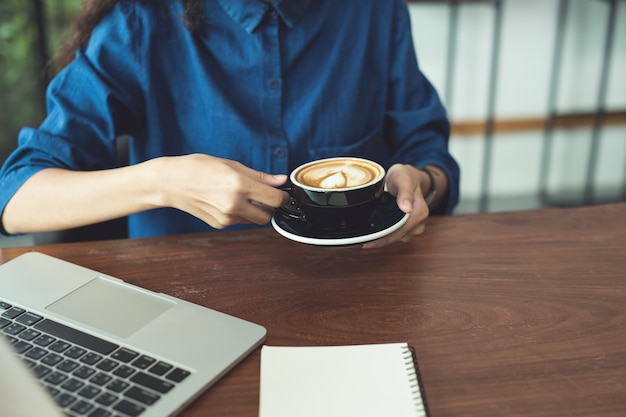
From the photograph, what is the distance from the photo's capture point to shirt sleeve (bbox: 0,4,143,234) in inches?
41.5

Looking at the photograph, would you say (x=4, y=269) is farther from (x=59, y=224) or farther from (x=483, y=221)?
(x=483, y=221)

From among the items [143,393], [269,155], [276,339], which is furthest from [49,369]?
[269,155]

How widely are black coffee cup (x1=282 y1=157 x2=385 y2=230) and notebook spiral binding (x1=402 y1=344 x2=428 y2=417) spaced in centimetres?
21

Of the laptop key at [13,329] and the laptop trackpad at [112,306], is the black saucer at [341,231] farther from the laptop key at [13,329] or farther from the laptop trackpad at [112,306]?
the laptop key at [13,329]

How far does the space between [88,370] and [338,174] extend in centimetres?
43

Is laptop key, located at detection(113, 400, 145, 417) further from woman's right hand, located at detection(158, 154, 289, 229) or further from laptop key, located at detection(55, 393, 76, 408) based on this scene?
woman's right hand, located at detection(158, 154, 289, 229)

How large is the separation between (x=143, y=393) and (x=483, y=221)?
64cm

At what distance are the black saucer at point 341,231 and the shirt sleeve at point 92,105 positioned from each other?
1.39 ft

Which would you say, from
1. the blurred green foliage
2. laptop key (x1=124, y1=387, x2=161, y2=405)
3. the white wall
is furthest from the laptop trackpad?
the white wall

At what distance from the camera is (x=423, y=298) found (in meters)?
0.80

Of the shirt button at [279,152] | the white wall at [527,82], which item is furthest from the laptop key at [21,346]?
the white wall at [527,82]

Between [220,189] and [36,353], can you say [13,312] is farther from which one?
[220,189]

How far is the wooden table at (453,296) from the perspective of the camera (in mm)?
626

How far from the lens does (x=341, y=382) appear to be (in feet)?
2.05
